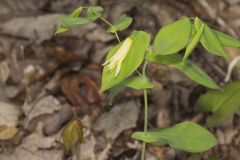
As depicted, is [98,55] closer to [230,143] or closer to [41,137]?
[41,137]

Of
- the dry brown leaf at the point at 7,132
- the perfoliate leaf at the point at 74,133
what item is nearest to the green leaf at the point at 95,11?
the perfoliate leaf at the point at 74,133

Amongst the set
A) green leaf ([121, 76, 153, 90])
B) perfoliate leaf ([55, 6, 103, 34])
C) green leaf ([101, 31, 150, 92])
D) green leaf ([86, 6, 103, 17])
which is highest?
perfoliate leaf ([55, 6, 103, 34])

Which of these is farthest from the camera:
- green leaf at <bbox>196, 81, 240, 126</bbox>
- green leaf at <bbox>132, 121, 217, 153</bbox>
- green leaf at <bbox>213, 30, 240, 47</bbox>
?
green leaf at <bbox>196, 81, 240, 126</bbox>

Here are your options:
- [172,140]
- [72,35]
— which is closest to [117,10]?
[72,35]

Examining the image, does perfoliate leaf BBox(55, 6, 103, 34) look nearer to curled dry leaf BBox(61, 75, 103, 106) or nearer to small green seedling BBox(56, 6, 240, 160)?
small green seedling BBox(56, 6, 240, 160)

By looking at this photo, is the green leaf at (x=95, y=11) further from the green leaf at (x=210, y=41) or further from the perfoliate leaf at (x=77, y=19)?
the green leaf at (x=210, y=41)

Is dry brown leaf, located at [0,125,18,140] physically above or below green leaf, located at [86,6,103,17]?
below

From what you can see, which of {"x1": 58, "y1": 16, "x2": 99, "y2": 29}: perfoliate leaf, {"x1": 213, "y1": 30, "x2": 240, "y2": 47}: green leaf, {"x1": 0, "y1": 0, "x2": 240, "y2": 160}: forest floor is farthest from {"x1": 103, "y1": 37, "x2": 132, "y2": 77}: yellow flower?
{"x1": 0, "y1": 0, "x2": 240, "y2": 160}: forest floor
